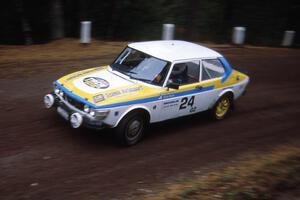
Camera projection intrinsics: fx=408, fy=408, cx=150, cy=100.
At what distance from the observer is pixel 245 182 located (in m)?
6.95

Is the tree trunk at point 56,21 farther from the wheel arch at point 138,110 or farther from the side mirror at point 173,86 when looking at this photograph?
the wheel arch at point 138,110

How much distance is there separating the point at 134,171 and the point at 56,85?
8.40ft

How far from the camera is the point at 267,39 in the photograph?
23344 millimetres

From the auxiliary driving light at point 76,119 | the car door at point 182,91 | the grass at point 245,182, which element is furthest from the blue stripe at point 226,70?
the auxiliary driving light at point 76,119

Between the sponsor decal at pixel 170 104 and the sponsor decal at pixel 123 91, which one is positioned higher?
the sponsor decal at pixel 123 91

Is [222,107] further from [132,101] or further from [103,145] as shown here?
[103,145]

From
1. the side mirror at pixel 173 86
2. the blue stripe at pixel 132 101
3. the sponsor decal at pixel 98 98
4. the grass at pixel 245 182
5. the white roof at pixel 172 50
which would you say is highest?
the white roof at pixel 172 50

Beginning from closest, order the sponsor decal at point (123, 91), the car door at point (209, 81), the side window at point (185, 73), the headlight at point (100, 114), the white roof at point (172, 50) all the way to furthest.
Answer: the headlight at point (100, 114)
the sponsor decal at point (123, 91)
the side window at point (185, 73)
the white roof at point (172, 50)
the car door at point (209, 81)

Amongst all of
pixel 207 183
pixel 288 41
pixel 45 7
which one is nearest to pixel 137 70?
pixel 207 183

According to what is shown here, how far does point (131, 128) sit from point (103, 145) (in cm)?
65

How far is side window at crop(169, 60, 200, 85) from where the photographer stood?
8.48 metres

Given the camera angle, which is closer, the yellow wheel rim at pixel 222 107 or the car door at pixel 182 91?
the car door at pixel 182 91

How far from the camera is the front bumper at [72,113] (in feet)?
24.2

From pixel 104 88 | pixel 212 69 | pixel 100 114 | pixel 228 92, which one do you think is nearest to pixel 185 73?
pixel 212 69
